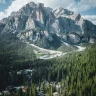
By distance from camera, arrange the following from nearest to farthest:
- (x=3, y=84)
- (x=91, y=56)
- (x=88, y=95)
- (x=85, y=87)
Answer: (x=88, y=95) < (x=85, y=87) < (x=3, y=84) < (x=91, y=56)

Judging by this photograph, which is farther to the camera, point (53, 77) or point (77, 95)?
point (53, 77)

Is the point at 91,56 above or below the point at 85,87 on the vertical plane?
above

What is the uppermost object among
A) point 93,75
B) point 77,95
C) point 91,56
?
point 91,56

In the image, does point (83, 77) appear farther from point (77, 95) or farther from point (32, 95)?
point (32, 95)

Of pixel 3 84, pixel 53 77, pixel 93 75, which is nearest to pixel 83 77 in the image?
pixel 93 75

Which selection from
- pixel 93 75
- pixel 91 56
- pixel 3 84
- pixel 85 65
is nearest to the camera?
pixel 93 75

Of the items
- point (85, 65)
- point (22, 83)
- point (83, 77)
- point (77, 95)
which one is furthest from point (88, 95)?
point (22, 83)

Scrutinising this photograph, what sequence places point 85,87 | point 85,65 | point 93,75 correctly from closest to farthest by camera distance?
point 85,87
point 93,75
point 85,65

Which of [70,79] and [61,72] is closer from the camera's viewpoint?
[70,79]

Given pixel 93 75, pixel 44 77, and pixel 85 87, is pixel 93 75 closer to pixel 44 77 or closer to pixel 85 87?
pixel 85 87
